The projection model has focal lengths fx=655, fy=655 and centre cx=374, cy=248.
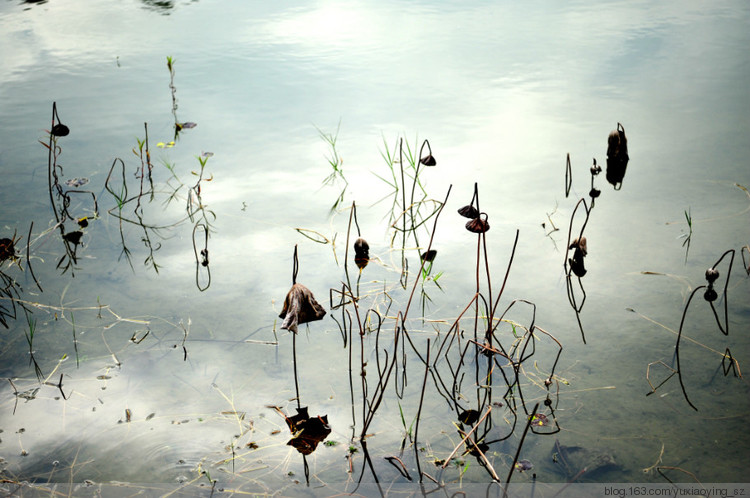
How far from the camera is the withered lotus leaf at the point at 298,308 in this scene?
1456 mm

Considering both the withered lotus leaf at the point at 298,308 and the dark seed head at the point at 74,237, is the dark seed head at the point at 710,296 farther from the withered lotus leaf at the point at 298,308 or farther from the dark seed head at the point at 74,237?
the dark seed head at the point at 74,237

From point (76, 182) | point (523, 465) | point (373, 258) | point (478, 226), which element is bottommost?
point (523, 465)

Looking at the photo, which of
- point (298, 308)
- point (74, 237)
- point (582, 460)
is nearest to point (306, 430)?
point (298, 308)

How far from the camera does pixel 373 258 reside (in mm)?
2129

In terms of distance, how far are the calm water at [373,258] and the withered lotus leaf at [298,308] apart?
0.24 m

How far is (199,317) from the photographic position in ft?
6.24

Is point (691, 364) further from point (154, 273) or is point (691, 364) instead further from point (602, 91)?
point (602, 91)

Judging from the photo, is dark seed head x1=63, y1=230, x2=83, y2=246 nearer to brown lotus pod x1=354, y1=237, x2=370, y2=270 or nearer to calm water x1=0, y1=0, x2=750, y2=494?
calm water x1=0, y1=0, x2=750, y2=494

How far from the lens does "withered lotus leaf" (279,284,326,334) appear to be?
57.3 inches

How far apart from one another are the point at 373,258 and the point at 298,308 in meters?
0.69

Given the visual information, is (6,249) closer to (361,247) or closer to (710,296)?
(361,247)

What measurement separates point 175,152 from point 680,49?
114 inches

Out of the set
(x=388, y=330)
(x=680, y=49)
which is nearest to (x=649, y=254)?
(x=388, y=330)

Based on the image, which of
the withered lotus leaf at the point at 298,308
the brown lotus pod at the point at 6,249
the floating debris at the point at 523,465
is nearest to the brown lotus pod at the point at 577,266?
the floating debris at the point at 523,465
